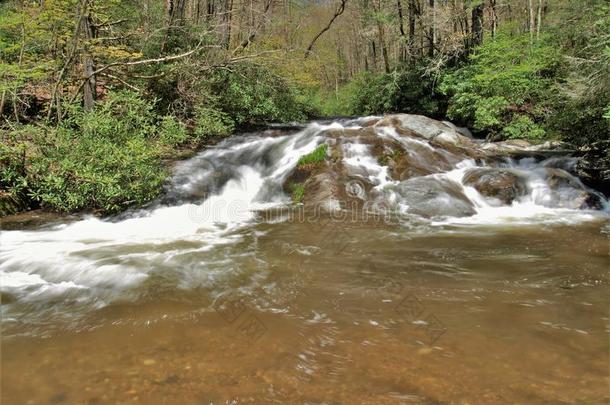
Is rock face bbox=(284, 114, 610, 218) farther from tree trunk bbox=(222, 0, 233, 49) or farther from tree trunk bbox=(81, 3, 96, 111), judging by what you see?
tree trunk bbox=(222, 0, 233, 49)

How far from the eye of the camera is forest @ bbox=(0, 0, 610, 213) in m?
8.11

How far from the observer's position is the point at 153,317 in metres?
3.97

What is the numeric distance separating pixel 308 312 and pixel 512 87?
13.0m

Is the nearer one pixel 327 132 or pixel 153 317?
pixel 153 317

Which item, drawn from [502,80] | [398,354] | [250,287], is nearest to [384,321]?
[398,354]

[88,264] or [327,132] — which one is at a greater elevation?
[327,132]

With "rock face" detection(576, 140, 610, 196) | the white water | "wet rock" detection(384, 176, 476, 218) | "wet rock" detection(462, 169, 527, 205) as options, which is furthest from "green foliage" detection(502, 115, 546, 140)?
"wet rock" detection(384, 176, 476, 218)

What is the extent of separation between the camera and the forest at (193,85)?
8109 millimetres

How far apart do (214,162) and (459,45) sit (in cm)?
1211

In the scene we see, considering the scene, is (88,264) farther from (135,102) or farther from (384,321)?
(135,102)

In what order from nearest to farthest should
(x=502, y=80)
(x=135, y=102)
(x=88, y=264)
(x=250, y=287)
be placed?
(x=250, y=287) < (x=88, y=264) < (x=135, y=102) < (x=502, y=80)

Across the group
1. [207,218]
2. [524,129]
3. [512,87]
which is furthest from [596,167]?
[207,218]

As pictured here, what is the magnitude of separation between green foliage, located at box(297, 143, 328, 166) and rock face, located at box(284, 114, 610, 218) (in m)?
0.15

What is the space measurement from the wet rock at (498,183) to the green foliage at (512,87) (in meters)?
4.72
